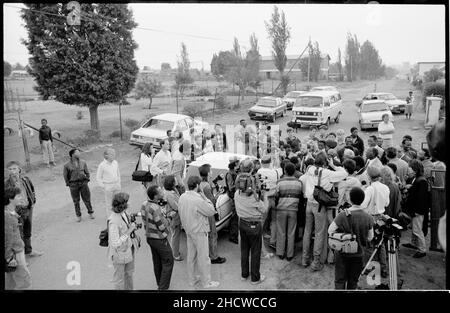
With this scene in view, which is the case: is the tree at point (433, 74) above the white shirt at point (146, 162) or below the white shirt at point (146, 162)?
above

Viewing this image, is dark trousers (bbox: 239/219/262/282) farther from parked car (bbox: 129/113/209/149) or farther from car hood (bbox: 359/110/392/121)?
car hood (bbox: 359/110/392/121)

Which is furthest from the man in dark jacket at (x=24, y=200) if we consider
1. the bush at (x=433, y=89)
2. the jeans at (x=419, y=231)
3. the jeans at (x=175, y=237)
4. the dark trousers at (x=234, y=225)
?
the bush at (x=433, y=89)

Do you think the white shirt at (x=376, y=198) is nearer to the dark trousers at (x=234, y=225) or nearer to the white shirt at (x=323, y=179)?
the white shirt at (x=323, y=179)

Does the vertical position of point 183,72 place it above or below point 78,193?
above

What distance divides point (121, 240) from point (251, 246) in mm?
1883

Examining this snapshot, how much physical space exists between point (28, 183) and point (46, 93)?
374 inches

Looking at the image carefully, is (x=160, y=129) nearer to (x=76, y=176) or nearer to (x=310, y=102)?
(x=76, y=176)

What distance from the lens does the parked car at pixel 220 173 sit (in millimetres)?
6523

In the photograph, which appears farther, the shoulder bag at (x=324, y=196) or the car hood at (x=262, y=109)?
the car hood at (x=262, y=109)

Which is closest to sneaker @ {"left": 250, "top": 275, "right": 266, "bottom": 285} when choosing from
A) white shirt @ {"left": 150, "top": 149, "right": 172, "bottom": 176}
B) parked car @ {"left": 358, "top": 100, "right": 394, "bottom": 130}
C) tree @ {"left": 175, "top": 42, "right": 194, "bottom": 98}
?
white shirt @ {"left": 150, "top": 149, "right": 172, "bottom": 176}

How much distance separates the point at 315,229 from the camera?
596cm

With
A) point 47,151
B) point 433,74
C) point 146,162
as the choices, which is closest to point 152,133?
point 47,151
